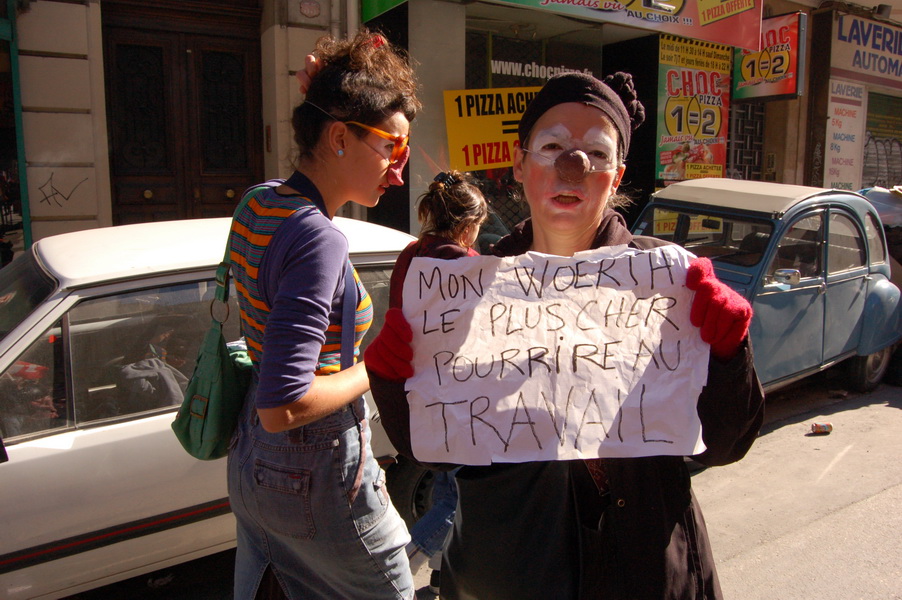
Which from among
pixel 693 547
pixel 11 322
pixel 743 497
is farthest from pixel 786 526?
pixel 11 322

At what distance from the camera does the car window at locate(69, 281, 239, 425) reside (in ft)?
8.99

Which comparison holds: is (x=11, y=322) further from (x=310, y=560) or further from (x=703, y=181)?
(x=703, y=181)

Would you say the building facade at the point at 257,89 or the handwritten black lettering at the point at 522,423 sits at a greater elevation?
the building facade at the point at 257,89

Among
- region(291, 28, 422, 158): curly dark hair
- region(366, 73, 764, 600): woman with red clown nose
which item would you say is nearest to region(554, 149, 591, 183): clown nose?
region(366, 73, 764, 600): woman with red clown nose

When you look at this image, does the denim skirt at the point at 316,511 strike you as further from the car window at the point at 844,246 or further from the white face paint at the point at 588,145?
the car window at the point at 844,246

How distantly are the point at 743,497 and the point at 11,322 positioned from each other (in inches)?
160

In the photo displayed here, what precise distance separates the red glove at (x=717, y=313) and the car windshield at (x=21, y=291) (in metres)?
2.42

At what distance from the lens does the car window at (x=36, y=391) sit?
101 inches

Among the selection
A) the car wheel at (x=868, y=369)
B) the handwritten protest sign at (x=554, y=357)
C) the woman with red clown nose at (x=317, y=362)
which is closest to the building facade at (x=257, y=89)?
the car wheel at (x=868, y=369)

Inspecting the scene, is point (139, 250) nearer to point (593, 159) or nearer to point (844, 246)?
point (593, 159)

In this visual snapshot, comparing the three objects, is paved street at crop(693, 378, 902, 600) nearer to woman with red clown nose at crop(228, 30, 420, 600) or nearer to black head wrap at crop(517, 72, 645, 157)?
woman with red clown nose at crop(228, 30, 420, 600)

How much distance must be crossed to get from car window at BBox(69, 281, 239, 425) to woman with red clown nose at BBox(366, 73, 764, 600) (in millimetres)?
1719

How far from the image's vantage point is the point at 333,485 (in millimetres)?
1783

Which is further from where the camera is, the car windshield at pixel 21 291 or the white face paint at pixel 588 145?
the car windshield at pixel 21 291
